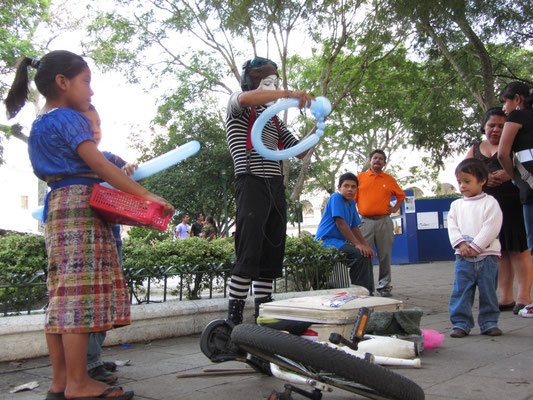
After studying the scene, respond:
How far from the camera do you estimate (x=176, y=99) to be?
16.5 m

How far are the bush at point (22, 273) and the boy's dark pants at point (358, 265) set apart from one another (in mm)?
3288

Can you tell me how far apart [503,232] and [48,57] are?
14.4 ft

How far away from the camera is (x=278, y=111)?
3107mm

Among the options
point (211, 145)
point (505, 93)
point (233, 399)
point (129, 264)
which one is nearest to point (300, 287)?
point (129, 264)

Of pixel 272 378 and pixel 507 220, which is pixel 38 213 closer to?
pixel 272 378

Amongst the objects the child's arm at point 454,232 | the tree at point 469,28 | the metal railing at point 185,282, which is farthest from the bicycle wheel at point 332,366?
the tree at point 469,28

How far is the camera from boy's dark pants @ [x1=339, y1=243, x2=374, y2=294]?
589cm

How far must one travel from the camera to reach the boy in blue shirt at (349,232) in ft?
19.3

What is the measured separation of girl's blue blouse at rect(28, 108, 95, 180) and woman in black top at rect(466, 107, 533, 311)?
4052 millimetres

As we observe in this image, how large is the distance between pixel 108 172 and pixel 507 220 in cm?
415

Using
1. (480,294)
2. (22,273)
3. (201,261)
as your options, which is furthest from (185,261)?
(480,294)

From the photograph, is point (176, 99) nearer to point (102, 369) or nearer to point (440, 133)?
point (440, 133)

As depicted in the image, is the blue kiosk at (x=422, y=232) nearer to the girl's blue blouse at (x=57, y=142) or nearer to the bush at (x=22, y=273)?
the bush at (x=22, y=273)

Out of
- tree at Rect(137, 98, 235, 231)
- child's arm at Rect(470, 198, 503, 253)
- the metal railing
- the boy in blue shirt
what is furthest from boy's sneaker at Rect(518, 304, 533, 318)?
tree at Rect(137, 98, 235, 231)
